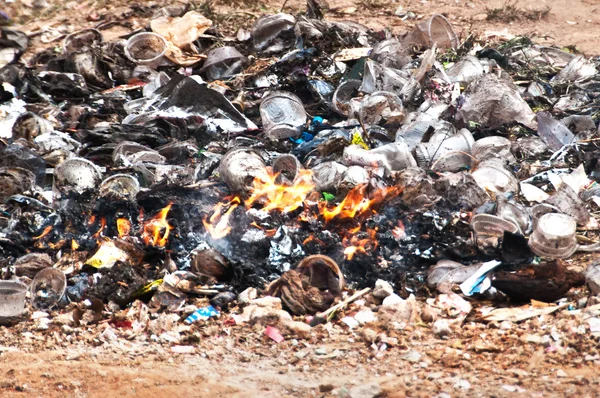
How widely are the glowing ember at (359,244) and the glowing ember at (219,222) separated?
718 millimetres

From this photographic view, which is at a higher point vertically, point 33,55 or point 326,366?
point 326,366

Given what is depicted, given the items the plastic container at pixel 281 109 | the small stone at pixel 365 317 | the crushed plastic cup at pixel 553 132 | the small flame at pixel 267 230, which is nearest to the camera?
the small stone at pixel 365 317

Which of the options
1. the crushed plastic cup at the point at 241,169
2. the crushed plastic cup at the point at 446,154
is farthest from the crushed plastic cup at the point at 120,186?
the crushed plastic cup at the point at 446,154

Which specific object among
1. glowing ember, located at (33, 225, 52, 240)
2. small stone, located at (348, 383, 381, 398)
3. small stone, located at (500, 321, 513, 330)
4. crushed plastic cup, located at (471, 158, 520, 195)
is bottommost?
glowing ember, located at (33, 225, 52, 240)

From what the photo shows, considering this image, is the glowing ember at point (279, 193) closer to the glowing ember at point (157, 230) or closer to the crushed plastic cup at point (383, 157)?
the crushed plastic cup at point (383, 157)

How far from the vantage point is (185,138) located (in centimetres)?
586

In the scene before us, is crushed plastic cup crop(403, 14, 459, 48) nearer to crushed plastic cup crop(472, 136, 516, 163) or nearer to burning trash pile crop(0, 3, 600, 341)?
burning trash pile crop(0, 3, 600, 341)

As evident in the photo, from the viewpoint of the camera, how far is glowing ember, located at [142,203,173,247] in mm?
4281

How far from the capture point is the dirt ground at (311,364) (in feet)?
9.92

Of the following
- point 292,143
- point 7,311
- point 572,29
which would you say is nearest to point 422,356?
point 7,311

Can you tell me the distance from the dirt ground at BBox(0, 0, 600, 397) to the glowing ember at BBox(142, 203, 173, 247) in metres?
0.78

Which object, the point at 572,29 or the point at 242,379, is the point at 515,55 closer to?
the point at 572,29

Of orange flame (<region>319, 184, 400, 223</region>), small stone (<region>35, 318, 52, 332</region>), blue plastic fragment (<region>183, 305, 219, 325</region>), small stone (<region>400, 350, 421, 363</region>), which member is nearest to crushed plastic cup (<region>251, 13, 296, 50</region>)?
orange flame (<region>319, 184, 400, 223</region>)

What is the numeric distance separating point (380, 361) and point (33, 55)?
607cm
